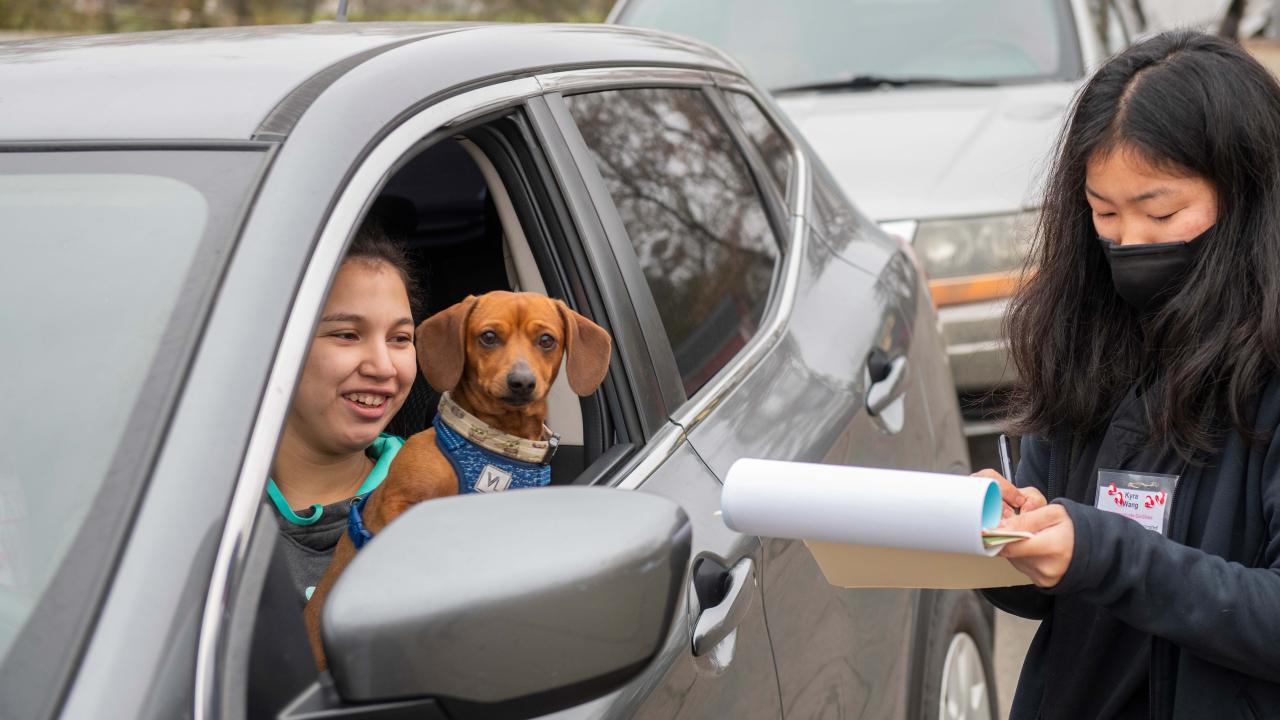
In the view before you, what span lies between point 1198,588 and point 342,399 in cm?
128

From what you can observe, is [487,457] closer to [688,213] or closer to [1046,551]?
[688,213]

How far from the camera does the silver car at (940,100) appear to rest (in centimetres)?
514

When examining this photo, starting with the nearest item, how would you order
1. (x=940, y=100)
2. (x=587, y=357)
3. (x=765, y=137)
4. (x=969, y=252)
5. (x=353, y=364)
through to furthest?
(x=353, y=364)
(x=587, y=357)
(x=765, y=137)
(x=969, y=252)
(x=940, y=100)

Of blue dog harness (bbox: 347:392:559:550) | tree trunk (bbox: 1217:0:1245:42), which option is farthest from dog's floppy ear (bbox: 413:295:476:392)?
tree trunk (bbox: 1217:0:1245:42)

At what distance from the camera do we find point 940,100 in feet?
19.4

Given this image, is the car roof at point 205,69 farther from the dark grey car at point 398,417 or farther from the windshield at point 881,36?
the windshield at point 881,36

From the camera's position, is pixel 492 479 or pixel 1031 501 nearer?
pixel 1031 501

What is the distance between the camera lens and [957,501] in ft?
4.66

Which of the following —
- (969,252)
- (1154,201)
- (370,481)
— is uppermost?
(1154,201)

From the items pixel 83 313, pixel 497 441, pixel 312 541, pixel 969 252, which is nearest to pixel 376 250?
pixel 497 441

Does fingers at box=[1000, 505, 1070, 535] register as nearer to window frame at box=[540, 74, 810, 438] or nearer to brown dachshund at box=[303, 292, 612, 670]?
window frame at box=[540, 74, 810, 438]

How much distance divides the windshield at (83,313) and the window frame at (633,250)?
0.75 meters

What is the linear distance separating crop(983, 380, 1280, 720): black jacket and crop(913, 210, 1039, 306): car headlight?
10.6 ft

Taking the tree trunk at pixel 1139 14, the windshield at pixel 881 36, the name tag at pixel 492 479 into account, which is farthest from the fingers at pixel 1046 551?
the tree trunk at pixel 1139 14
